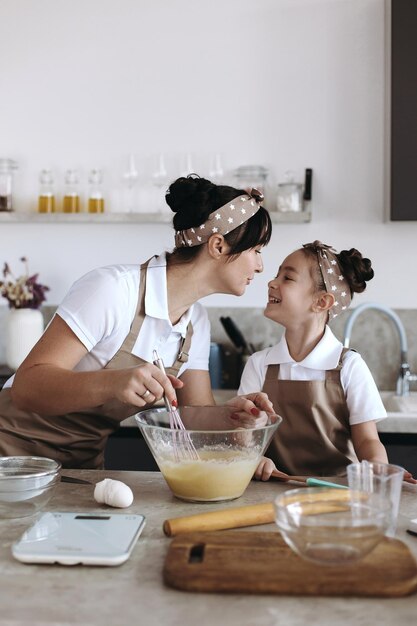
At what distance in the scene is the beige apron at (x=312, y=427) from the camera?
87.2 inches

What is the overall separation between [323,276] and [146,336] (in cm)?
59

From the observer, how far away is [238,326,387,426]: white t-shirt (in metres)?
2.21

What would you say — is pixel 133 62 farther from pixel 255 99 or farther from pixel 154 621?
pixel 154 621

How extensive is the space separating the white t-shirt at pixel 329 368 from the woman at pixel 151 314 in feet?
0.57

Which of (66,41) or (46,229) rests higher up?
(66,41)

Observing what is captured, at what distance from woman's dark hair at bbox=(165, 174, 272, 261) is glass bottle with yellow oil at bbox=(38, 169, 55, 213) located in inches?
64.2

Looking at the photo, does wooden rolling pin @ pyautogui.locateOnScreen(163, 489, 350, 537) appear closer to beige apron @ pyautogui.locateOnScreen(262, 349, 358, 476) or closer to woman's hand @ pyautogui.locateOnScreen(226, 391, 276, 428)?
woman's hand @ pyautogui.locateOnScreen(226, 391, 276, 428)

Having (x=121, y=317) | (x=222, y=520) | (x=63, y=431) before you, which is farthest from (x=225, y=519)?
(x=63, y=431)

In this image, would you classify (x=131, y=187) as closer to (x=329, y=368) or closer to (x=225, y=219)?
(x=225, y=219)

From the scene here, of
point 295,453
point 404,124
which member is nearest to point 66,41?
point 404,124

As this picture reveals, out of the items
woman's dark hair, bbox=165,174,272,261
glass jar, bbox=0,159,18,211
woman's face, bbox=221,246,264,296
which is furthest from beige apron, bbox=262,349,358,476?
glass jar, bbox=0,159,18,211

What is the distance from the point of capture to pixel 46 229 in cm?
385

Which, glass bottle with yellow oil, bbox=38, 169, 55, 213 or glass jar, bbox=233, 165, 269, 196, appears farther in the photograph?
glass bottle with yellow oil, bbox=38, 169, 55, 213

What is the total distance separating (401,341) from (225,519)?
2366mm
